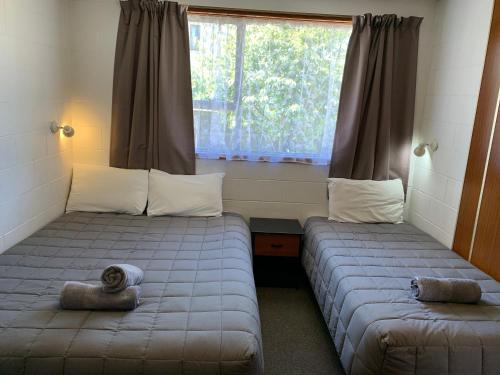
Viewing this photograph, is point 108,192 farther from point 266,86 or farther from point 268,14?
point 268,14

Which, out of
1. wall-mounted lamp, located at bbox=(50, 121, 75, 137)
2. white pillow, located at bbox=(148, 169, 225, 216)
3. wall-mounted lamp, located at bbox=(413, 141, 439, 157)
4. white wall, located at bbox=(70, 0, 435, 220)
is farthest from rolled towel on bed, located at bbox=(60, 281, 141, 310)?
wall-mounted lamp, located at bbox=(413, 141, 439, 157)

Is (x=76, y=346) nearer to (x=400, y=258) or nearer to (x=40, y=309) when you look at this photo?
(x=40, y=309)

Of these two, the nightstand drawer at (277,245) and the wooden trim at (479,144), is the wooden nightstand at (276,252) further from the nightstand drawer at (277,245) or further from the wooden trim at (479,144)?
the wooden trim at (479,144)

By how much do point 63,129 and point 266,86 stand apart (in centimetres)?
150

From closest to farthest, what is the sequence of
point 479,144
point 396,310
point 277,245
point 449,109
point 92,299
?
point 92,299 < point 396,310 < point 479,144 < point 449,109 < point 277,245

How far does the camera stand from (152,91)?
295 centimetres

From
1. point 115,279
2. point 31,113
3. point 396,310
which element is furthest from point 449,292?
point 31,113

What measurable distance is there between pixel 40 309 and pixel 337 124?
232 centimetres

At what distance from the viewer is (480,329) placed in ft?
5.42

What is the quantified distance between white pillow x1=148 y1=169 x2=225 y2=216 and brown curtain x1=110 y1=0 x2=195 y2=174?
126 millimetres

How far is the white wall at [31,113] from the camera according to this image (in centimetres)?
221

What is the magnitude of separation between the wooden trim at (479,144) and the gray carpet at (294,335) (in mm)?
1037

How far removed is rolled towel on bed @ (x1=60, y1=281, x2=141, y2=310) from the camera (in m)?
1.63

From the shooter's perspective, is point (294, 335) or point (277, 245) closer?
point (294, 335)
